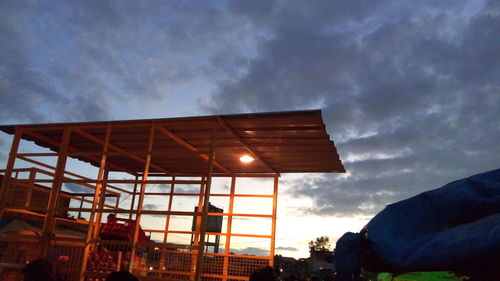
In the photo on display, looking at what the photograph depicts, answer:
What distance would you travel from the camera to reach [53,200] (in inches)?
367

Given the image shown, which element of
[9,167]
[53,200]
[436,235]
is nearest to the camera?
[436,235]

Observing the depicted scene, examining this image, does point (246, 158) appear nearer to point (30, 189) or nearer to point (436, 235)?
point (30, 189)

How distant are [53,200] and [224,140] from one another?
13.7 ft

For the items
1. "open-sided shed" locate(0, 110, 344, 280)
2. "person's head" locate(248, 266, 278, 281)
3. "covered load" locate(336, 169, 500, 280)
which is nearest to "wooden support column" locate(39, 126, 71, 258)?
"open-sided shed" locate(0, 110, 344, 280)

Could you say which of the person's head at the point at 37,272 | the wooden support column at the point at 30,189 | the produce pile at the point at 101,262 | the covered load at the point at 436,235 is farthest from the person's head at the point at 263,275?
the wooden support column at the point at 30,189

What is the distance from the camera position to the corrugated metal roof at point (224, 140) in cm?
867

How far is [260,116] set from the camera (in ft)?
27.2

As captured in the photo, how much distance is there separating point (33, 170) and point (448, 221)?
31.8 ft

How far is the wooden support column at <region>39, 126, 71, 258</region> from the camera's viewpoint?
8930 millimetres

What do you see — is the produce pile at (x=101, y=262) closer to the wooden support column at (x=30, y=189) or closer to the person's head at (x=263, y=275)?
the wooden support column at (x=30, y=189)

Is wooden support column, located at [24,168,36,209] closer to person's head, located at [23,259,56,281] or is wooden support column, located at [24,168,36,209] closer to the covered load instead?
person's head, located at [23,259,56,281]

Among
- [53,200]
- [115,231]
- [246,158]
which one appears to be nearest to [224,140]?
[246,158]

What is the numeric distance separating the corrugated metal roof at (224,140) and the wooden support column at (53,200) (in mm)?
401

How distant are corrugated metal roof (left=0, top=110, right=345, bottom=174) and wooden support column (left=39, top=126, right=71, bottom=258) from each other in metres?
0.40
